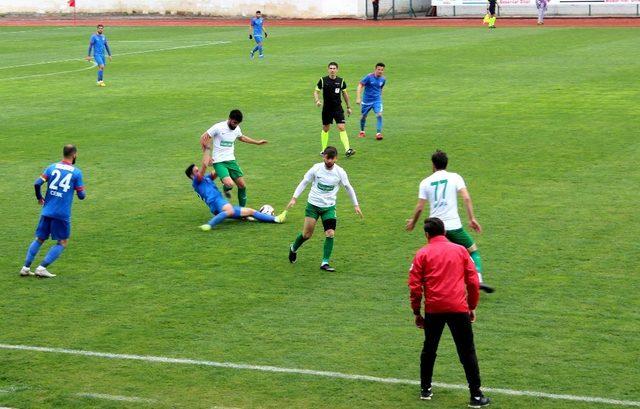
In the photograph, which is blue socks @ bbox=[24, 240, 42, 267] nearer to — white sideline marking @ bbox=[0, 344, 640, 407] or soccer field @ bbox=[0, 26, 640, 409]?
soccer field @ bbox=[0, 26, 640, 409]

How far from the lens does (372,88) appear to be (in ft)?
93.7

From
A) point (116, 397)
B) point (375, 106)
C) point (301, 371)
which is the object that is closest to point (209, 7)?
point (375, 106)

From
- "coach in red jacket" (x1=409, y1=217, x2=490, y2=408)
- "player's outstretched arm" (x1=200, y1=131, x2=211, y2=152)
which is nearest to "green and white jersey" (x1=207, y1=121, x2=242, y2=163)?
"player's outstretched arm" (x1=200, y1=131, x2=211, y2=152)

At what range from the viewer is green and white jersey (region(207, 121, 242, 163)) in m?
21.1

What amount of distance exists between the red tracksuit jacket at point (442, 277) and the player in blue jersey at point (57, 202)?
22.7 feet

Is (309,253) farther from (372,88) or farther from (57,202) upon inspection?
(372,88)

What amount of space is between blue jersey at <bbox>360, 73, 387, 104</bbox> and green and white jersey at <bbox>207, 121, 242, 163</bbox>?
7.93 meters

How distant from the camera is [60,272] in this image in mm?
17484

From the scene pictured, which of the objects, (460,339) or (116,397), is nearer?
(460,339)

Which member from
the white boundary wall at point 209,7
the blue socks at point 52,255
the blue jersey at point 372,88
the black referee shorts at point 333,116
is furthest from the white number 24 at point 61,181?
the white boundary wall at point 209,7

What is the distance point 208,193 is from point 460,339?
9.33 meters

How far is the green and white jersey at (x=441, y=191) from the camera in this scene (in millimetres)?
14977

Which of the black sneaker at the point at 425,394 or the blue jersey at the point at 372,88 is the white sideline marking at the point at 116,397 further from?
the blue jersey at the point at 372,88

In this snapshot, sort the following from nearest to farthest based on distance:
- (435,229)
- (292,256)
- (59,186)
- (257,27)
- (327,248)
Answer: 1. (435,229)
2. (59,186)
3. (327,248)
4. (292,256)
5. (257,27)
